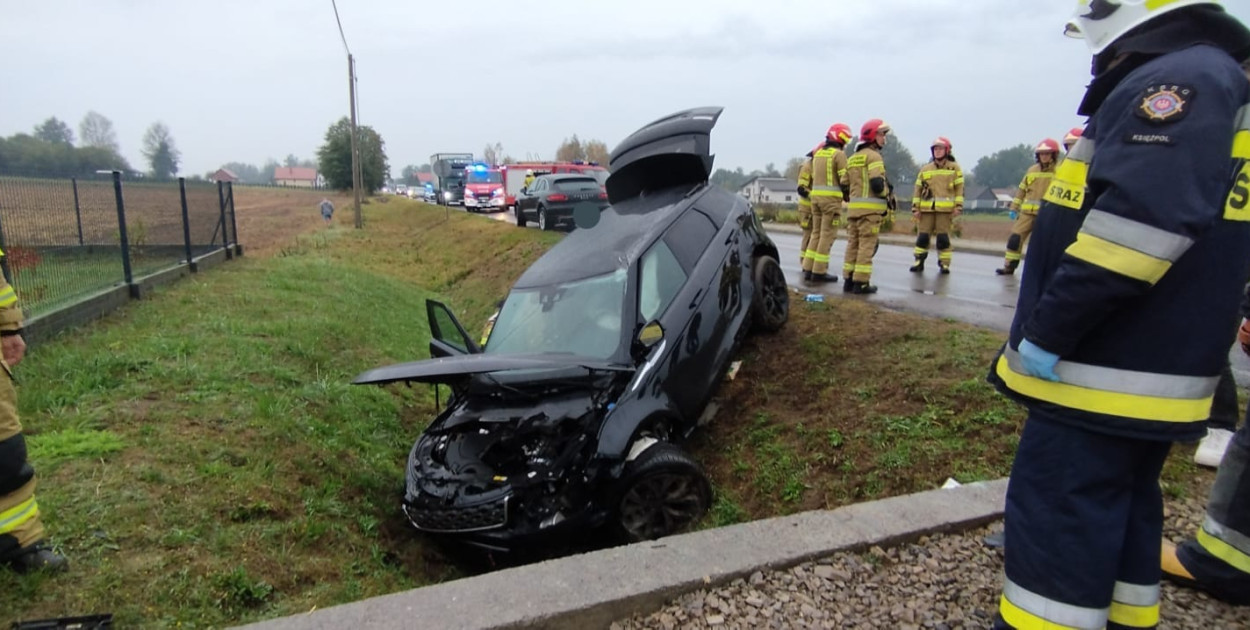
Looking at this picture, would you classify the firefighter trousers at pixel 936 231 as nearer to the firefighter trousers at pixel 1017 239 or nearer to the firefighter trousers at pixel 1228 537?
the firefighter trousers at pixel 1017 239

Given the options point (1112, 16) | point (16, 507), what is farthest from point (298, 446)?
point (1112, 16)

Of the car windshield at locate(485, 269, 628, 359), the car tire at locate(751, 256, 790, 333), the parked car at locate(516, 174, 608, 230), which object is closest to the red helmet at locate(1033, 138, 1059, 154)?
the car tire at locate(751, 256, 790, 333)

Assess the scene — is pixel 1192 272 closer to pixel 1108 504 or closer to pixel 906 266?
pixel 1108 504

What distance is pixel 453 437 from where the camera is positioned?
4.05 meters

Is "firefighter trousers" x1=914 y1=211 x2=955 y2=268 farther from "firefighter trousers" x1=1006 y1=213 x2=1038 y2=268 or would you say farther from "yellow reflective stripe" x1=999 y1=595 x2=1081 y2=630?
"yellow reflective stripe" x1=999 y1=595 x2=1081 y2=630

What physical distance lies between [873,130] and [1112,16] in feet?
20.6

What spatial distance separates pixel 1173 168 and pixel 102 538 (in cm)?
418

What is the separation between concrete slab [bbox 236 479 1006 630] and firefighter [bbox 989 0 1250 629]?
2.74 ft

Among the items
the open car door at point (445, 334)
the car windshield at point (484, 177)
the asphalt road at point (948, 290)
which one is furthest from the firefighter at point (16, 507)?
the car windshield at point (484, 177)

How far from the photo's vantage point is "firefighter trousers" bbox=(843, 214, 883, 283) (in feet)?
25.5

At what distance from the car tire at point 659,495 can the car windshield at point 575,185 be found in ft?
50.0

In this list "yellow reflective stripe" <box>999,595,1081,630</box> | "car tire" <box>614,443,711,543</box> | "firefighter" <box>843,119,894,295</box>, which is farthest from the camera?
"firefighter" <box>843,119,894,295</box>

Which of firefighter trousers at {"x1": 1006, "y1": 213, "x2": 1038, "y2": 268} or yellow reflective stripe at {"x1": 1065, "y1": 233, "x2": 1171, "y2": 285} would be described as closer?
yellow reflective stripe at {"x1": 1065, "y1": 233, "x2": 1171, "y2": 285}

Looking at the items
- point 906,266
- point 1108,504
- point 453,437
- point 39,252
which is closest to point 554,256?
point 453,437
